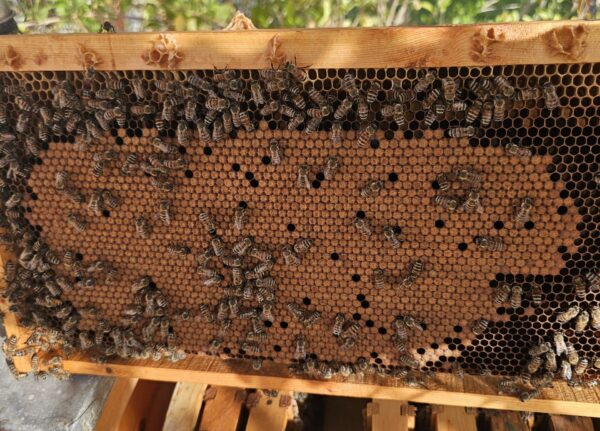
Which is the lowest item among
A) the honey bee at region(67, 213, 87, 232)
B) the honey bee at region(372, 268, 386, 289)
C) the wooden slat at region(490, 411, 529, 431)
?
the wooden slat at region(490, 411, 529, 431)

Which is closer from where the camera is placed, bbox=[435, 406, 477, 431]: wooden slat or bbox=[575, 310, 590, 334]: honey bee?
bbox=[575, 310, 590, 334]: honey bee

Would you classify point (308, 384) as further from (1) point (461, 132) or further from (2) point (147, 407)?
(1) point (461, 132)

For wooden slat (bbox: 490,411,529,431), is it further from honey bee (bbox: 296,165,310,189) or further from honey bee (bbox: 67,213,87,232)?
honey bee (bbox: 67,213,87,232)

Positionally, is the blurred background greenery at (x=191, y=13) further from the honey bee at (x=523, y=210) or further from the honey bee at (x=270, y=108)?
the honey bee at (x=523, y=210)

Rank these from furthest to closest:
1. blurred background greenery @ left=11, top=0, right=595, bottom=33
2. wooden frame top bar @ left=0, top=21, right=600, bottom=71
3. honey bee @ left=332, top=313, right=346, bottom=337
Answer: blurred background greenery @ left=11, top=0, right=595, bottom=33 < honey bee @ left=332, top=313, right=346, bottom=337 < wooden frame top bar @ left=0, top=21, right=600, bottom=71

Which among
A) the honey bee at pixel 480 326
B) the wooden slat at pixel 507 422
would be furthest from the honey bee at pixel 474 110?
the wooden slat at pixel 507 422

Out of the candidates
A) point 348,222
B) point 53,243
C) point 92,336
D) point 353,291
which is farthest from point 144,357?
point 348,222

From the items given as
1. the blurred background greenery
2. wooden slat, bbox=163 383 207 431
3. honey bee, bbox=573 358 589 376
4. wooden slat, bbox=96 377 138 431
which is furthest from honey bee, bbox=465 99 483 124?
the blurred background greenery
